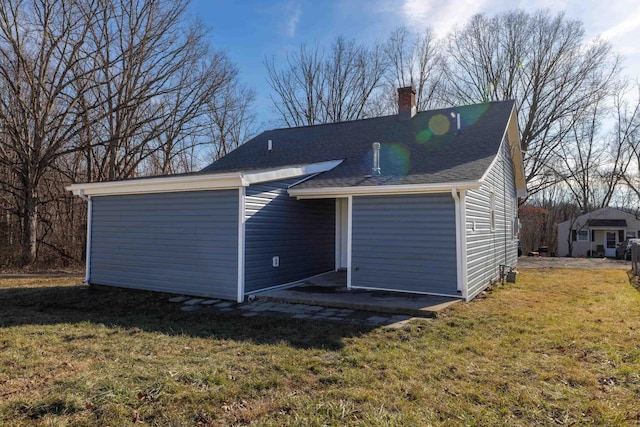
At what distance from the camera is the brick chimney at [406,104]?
11953 mm

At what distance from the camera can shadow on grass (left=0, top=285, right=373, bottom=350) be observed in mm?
4934

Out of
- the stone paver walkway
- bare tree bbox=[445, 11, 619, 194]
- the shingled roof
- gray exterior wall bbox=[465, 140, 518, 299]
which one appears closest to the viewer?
the stone paver walkway

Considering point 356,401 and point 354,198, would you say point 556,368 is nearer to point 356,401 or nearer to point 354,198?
point 356,401

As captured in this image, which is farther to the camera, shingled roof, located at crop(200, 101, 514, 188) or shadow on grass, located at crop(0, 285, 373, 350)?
shingled roof, located at crop(200, 101, 514, 188)

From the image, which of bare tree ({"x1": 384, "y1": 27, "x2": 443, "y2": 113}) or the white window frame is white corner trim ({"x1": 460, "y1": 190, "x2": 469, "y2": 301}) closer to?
bare tree ({"x1": 384, "y1": 27, "x2": 443, "y2": 113})

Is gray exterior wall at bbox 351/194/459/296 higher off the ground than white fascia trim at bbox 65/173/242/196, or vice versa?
white fascia trim at bbox 65/173/242/196

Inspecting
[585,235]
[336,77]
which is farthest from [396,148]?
[585,235]

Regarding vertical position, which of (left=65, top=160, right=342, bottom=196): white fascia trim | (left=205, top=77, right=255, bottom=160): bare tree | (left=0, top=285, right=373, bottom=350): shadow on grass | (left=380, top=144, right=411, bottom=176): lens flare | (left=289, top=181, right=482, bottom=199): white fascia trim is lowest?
(left=0, top=285, right=373, bottom=350): shadow on grass

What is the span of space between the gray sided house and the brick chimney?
6.70 feet

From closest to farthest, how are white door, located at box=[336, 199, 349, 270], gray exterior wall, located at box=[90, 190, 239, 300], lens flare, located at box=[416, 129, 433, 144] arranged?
gray exterior wall, located at box=[90, 190, 239, 300], white door, located at box=[336, 199, 349, 270], lens flare, located at box=[416, 129, 433, 144]

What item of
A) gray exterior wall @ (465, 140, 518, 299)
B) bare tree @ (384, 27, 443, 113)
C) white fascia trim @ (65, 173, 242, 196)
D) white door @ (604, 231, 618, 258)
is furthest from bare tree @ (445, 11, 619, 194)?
white fascia trim @ (65, 173, 242, 196)

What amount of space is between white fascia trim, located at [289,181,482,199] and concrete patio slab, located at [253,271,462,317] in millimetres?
1835

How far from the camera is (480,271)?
315 inches

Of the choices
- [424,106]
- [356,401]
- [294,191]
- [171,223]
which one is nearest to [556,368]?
[356,401]
